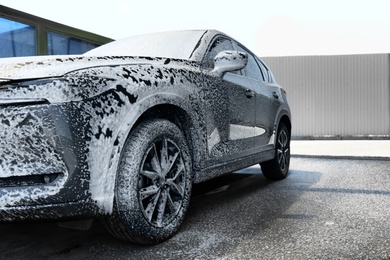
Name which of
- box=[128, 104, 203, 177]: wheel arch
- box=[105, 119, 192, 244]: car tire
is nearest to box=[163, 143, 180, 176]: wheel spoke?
box=[105, 119, 192, 244]: car tire

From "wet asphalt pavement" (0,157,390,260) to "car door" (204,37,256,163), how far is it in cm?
53

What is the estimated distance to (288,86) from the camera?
1494 centimetres

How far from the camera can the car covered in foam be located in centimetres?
208

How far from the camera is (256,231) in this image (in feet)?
9.80

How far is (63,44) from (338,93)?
395 inches

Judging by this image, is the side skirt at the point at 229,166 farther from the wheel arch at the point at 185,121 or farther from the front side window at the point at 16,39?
the front side window at the point at 16,39

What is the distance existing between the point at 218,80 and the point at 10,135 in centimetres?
181

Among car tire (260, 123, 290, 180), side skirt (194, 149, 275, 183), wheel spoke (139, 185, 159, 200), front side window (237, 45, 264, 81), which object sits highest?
front side window (237, 45, 264, 81)

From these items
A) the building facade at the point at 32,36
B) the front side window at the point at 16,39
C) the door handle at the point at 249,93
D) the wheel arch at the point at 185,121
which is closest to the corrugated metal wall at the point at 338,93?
the building facade at the point at 32,36

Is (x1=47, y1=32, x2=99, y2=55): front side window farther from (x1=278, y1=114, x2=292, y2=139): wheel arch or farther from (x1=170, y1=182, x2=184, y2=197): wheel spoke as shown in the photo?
(x1=170, y1=182, x2=184, y2=197): wheel spoke

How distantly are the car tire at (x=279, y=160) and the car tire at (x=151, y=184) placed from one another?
2.47 metres

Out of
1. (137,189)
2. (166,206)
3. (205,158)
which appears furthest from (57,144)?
(205,158)

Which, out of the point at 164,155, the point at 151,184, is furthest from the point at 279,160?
the point at 151,184

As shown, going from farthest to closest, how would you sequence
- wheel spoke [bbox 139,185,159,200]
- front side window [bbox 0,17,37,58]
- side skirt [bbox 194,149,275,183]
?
front side window [bbox 0,17,37,58] < side skirt [bbox 194,149,275,183] < wheel spoke [bbox 139,185,159,200]
